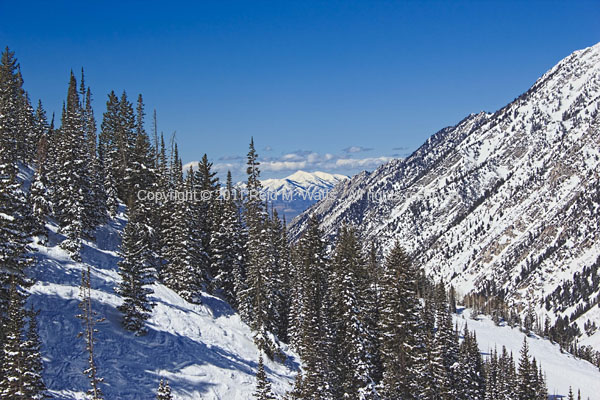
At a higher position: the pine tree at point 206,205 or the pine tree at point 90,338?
the pine tree at point 206,205

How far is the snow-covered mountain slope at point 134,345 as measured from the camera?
31.6 metres

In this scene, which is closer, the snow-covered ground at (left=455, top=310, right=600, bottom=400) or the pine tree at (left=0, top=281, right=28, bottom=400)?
the pine tree at (left=0, top=281, right=28, bottom=400)

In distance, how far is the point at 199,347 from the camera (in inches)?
1652

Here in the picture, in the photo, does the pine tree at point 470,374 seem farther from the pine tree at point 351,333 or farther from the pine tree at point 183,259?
the pine tree at point 183,259

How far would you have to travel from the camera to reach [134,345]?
37031 millimetres

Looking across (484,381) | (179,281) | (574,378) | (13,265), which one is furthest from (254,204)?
(574,378)

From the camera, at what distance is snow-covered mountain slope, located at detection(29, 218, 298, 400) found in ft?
104

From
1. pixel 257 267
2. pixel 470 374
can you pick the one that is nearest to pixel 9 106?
pixel 257 267

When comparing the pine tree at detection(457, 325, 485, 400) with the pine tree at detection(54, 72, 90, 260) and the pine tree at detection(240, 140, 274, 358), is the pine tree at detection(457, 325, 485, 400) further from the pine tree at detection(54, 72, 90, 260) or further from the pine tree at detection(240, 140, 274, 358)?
the pine tree at detection(54, 72, 90, 260)

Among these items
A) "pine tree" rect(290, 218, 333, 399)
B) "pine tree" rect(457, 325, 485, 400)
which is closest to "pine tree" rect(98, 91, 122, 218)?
"pine tree" rect(290, 218, 333, 399)

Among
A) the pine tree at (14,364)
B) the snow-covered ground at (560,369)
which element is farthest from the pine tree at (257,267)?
the snow-covered ground at (560,369)

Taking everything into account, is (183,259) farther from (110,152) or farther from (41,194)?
(110,152)

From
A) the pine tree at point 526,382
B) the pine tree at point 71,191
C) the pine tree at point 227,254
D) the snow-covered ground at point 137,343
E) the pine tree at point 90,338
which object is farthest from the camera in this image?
the pine tree at point 526,382

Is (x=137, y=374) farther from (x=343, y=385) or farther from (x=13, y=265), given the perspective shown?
(x=343, y=385)
